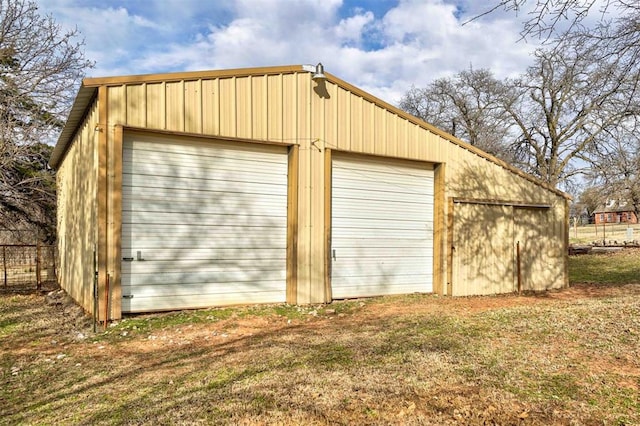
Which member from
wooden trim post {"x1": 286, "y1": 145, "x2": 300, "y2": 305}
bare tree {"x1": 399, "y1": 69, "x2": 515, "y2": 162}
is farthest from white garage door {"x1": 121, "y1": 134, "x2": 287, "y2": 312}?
bare tree {"x1": 399, "y1": 69, "x2": 515, "y2": 162}

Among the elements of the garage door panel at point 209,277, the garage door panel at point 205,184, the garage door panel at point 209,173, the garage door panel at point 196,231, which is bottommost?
the garage door panel at point 209,277

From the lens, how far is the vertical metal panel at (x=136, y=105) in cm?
676

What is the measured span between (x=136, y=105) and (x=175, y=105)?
59 centimetres

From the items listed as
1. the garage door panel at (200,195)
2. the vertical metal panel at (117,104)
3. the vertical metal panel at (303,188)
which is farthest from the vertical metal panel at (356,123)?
the vertical metal panel at (117,104)

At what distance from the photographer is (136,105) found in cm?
682

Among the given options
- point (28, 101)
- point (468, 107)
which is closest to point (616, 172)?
point (468, 107)

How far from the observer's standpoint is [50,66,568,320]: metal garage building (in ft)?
22.6

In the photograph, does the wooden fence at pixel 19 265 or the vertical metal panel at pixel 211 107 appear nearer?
the vertical metal panel at pixel 211 107

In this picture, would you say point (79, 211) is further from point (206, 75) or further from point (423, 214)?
point (423, 214)

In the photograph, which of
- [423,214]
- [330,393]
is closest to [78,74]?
[423,214]

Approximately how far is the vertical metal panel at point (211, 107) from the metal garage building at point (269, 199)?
23 millimetres

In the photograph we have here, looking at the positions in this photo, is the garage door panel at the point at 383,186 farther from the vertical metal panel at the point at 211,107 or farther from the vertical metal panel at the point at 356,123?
the vertical metal panel at the point at 211,107

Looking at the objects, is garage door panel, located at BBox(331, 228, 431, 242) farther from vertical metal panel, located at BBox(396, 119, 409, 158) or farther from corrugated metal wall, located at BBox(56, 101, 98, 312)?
corrugated metal wall, located at BBox(56, 101, 98, 312)

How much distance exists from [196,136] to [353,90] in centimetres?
333
